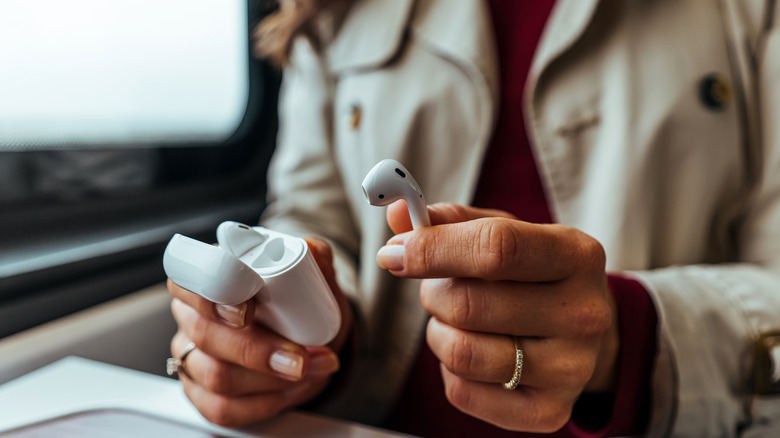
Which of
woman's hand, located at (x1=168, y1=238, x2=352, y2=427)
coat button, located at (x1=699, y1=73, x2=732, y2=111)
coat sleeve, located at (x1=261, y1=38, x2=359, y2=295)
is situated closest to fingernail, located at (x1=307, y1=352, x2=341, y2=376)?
woman's hand, located at (x1=168, y1=238, x2=352, y2=427)

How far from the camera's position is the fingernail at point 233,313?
0.26 m

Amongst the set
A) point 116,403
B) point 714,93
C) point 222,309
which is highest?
point 714,93

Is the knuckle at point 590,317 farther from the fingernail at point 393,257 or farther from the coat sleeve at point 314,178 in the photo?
the coat sleeve at point 314,178

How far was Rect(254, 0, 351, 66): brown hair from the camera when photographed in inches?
21.6

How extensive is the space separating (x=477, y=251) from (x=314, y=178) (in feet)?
1.25

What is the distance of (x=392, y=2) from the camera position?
0.52 meters

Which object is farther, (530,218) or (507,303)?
(530,218)

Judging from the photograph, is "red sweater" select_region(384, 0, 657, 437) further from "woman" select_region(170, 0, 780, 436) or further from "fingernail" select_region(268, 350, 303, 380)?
"fingernail" select_region(268, 350, 303, 380)

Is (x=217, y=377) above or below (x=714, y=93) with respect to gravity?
below

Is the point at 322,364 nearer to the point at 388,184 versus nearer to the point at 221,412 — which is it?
the point at 221,412

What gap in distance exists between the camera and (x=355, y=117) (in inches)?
20.0

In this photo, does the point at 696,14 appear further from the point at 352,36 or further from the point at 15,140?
the point at 15,140

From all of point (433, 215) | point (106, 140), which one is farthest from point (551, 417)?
point (106, 140)

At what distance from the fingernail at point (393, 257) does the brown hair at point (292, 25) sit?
0.40m
